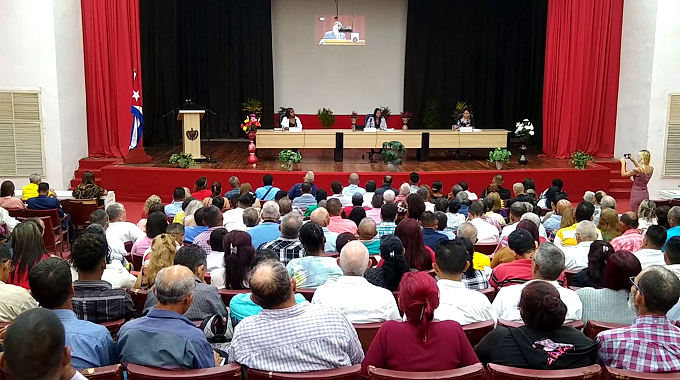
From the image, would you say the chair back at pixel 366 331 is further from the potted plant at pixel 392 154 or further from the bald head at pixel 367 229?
the potted plant at pixel 392 154

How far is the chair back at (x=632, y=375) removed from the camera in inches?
99.3

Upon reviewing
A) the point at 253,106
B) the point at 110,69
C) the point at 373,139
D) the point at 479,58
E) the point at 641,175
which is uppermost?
the point at 479,58

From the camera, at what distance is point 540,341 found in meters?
2.77

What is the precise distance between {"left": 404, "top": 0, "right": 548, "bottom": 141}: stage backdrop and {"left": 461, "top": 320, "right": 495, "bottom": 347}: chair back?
13743 mm

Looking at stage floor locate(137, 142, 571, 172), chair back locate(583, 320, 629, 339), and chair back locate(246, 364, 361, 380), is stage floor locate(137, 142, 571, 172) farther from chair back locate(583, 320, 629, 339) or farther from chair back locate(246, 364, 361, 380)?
chair back locate(246, 364, 361, 380)

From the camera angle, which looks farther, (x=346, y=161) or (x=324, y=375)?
(x=346, y=161)

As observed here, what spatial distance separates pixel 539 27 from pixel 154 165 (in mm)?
10085

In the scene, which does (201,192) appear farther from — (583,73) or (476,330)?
(583,73)

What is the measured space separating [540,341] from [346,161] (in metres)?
10.3

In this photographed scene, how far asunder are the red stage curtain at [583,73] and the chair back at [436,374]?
11.5 meters

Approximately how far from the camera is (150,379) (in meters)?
2.50

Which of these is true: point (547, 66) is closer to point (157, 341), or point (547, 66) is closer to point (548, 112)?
point (548, 112)

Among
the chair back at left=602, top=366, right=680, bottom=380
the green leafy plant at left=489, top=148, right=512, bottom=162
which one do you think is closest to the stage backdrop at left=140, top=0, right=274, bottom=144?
the green leafy plant at left=489, top=148, right=512, bottom=162

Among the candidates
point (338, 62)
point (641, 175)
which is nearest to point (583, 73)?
point (641, 175)
